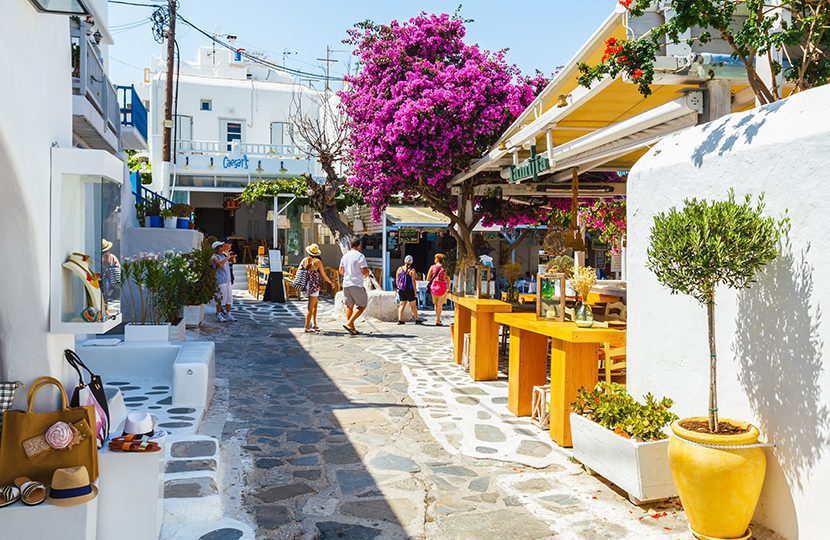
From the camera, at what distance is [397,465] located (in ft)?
19.1

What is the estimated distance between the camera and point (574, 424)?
18.0 feet

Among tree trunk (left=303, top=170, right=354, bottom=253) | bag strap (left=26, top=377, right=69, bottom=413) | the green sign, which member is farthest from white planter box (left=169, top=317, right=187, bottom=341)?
tree trunk (left=303, top=170, right=354, bottom=253)

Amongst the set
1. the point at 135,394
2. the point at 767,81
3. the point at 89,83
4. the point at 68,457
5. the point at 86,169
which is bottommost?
the point at 135,394

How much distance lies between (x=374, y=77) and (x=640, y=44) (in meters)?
8.41

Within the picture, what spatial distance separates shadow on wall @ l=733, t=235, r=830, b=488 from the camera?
3834 millimetres

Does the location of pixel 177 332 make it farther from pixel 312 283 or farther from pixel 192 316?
pixel 312 283

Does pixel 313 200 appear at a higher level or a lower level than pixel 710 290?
higher

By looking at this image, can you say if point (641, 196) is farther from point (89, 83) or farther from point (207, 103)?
point (207, 103)

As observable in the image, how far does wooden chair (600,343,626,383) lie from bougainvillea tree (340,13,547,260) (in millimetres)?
5574

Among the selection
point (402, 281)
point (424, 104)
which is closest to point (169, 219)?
point (402, 281)

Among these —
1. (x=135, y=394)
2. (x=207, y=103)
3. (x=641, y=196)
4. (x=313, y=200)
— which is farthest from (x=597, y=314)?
(x=207, y=103)

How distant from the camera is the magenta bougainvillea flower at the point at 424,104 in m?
11.8

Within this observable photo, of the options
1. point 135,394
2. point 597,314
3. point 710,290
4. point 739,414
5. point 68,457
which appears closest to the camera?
point 68,457

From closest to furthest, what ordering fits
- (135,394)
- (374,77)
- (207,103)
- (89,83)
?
1. (135,394)
2. (89,83)
3. (374,77)
4. (207,103)
